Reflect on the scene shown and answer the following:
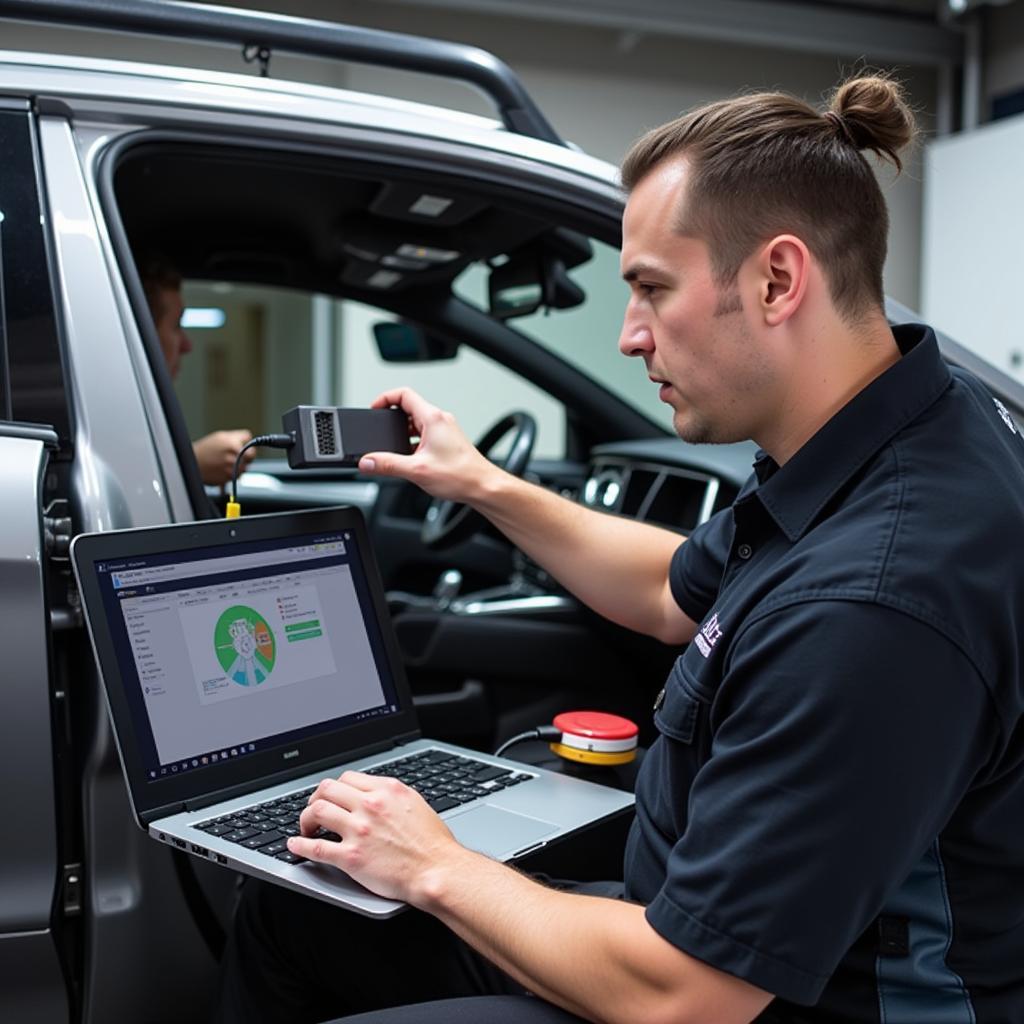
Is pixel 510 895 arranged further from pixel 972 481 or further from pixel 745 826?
pixel 972 481

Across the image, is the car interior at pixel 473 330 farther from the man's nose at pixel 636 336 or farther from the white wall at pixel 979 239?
the white wall at pixel 979 239

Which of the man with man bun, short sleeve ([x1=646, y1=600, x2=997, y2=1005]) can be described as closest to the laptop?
the man with man bun

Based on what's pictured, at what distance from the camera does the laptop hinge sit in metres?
1.11

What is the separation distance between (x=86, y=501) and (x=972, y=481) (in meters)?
0.87

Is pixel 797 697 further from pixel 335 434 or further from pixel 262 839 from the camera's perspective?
pixel 335 434

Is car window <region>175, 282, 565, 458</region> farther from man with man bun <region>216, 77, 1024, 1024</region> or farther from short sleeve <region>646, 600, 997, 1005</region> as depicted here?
short sleeve <region>646, 600, 997, 1005</region>

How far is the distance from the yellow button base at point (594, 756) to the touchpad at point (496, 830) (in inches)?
6.7

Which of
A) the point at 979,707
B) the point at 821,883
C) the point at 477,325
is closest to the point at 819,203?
the point at 979,707

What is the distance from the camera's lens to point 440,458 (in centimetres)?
143

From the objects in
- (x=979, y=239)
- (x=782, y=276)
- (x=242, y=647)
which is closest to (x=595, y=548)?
(x=242, y=647)

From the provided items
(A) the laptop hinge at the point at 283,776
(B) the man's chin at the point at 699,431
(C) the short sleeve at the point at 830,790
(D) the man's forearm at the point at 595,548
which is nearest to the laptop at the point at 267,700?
(A) the laptop hinge at the point at 283,776

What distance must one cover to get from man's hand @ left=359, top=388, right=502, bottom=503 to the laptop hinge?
32 cm

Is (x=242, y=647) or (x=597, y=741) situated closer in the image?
(x=242, y=647)

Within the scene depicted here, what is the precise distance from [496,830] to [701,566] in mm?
423
